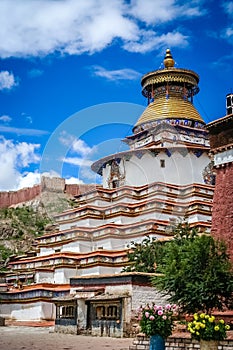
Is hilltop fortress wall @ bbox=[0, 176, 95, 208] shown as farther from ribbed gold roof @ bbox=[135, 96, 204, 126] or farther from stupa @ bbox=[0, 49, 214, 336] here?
ribbed gold roof @ bbox=[135, 96, 204, 126]

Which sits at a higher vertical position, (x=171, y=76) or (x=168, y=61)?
(x=168, y=61)

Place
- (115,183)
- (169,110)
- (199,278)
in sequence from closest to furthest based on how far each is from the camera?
1. (199,278)
2. (115,183)
3. (169,110)

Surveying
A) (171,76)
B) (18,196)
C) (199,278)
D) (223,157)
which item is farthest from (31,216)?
(199,278)

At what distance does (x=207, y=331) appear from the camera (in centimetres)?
1130

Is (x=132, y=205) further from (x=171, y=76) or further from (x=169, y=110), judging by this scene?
(x=171, y=76)

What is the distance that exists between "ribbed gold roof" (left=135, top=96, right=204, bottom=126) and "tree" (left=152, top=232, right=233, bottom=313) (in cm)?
2533

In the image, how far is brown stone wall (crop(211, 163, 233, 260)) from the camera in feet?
51.5

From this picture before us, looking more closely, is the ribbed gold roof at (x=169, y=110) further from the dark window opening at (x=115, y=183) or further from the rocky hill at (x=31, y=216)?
the rocky hill at (x=31, y=216)

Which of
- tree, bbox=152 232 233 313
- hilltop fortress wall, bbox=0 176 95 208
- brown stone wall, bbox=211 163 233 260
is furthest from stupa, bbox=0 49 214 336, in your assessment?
hilltop fortress wall, bbox=0 176 95 208

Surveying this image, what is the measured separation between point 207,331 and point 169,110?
2910 cm

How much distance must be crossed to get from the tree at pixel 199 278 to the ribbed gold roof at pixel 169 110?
25327mm

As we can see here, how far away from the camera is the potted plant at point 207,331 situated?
11.3 metres

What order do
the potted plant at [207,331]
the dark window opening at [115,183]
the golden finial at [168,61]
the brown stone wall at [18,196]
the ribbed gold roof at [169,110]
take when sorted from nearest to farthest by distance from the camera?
the potted plant at [207,331] → the dark window opening at [115,183] → the ribbed gold roof at [169,110] → the golden finial at [168,61] → the brown stone wall at [18,196]

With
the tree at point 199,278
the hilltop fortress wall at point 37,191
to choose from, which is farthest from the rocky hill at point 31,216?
the tree at point 199,278
